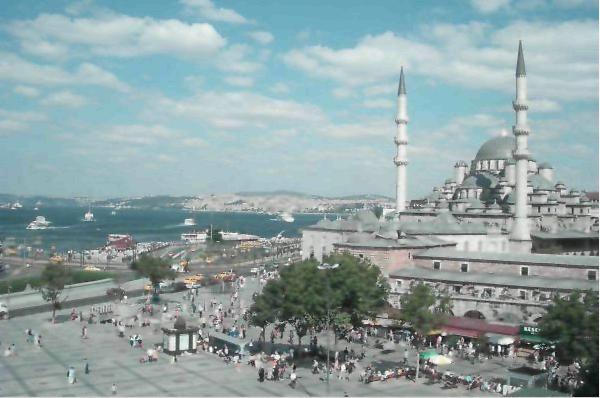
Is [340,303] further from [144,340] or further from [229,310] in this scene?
[229,310]

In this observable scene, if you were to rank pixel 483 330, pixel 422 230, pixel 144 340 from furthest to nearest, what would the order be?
pixel 422 230 → pixel 144 340 → pixel 483 330

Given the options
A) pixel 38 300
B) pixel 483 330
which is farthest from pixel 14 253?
pixel 483 330

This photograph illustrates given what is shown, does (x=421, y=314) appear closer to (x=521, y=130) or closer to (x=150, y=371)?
(x=150, y=371)

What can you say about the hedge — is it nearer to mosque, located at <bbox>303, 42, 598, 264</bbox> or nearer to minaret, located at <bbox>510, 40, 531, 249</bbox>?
mosque, located at <bbox>303, 42, 598, 264</bbox>

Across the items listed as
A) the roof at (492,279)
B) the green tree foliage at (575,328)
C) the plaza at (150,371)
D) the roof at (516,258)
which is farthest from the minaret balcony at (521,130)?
the green tree foliage at (575,328)

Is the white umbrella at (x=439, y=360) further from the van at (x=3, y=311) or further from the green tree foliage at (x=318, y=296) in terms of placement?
the van at (x=3, y=311)

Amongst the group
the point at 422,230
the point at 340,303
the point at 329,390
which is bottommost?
the point at 329,390

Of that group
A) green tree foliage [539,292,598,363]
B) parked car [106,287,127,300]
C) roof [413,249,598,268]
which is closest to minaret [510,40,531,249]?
roof [413,249,598,268]
